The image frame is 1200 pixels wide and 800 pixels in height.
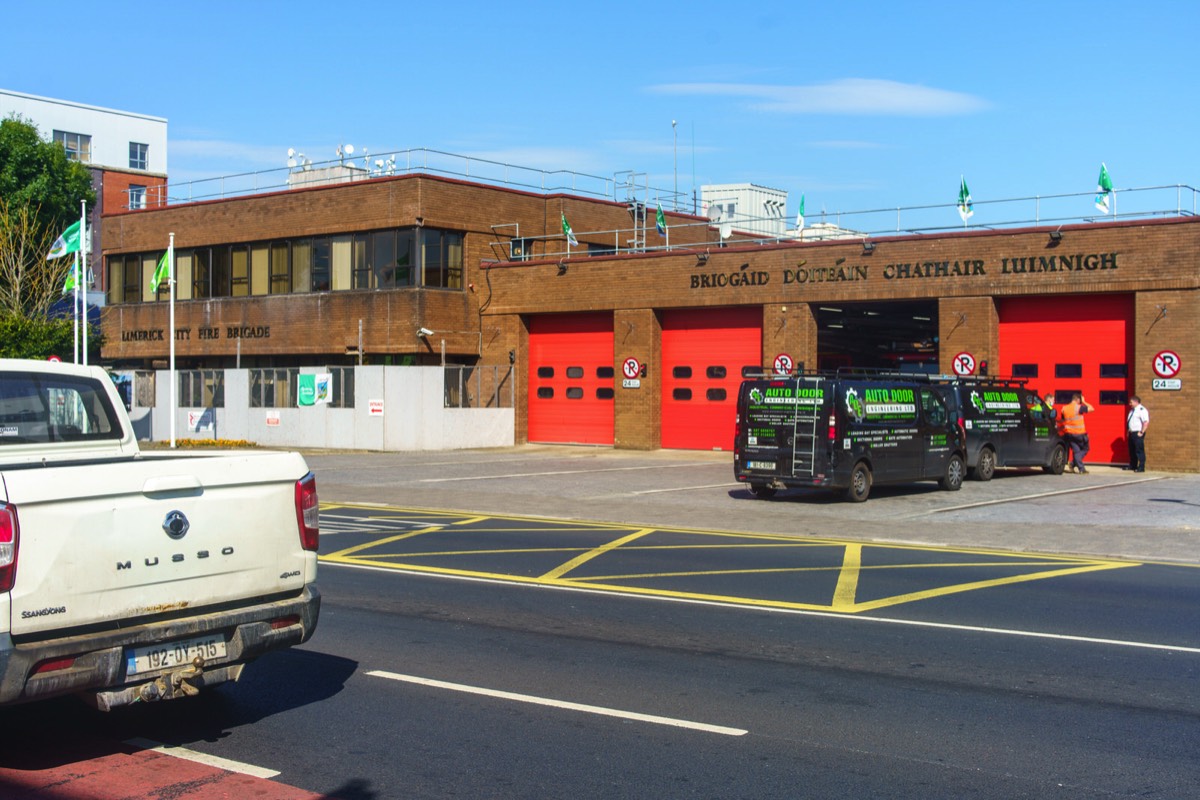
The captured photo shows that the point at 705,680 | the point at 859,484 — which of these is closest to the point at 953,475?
the point at 859,484

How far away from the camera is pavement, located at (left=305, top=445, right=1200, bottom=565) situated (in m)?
16.7

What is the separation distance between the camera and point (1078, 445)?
26.4 m

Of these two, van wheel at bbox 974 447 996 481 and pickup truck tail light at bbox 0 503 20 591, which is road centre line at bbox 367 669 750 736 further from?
van wheel at bbox 974 447 996 481

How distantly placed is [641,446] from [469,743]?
2808 centimetres

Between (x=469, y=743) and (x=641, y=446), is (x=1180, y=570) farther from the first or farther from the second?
(x=641, y=446)

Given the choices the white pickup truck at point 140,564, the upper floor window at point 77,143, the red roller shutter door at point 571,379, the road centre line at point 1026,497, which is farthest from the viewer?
the upper floor window at point 77,143

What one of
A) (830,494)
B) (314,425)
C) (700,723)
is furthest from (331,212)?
(700,723)

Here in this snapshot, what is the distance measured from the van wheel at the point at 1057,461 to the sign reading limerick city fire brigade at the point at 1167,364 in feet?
8.91

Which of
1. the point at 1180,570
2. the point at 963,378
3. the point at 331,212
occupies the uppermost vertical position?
the point at 331,212

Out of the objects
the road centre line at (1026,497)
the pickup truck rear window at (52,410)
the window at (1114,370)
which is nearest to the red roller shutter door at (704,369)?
the window at (1114,370)

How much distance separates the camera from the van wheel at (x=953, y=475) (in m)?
22.4

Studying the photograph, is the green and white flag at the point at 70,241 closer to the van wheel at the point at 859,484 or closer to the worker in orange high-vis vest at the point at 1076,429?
the van wheel at the point at 859,484

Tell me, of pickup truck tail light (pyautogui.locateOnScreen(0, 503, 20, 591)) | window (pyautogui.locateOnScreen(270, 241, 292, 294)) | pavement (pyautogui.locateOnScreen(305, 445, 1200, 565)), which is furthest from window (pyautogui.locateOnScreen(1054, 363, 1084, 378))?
pickup truck tail light (pyautogui.locateOnScreen(0, 503, 20, 591))

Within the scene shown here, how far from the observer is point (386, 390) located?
35094mm
